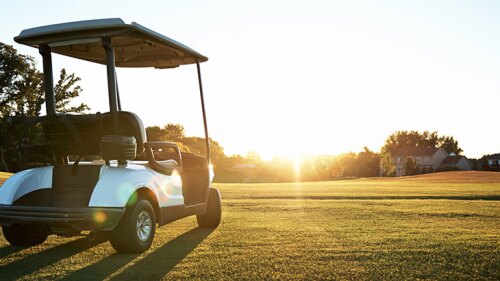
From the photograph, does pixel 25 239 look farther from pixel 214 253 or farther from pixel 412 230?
pixel 412 230

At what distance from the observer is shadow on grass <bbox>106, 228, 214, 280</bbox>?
17.9ft

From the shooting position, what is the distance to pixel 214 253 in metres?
6.70

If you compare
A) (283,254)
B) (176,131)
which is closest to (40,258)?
(283,254)

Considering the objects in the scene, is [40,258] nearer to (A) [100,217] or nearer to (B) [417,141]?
(A) [100,217]

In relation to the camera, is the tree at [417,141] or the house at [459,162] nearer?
the house at [459,162]

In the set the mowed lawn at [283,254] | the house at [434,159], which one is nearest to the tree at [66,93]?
the mowed lawn at [283,254]

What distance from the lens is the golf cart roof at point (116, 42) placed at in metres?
6.33

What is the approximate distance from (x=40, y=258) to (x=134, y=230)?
1.23m

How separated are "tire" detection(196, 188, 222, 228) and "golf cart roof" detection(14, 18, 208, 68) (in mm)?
2352

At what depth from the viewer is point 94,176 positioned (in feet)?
22.1

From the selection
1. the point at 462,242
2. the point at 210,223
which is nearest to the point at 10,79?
the point at 210,223

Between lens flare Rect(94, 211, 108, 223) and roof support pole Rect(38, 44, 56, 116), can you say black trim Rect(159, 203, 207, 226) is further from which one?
roof support pole Rect(38, 44, 56, 116)

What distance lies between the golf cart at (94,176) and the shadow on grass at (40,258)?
32cm

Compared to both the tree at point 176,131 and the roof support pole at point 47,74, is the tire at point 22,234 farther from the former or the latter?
the tree at point 176,131
